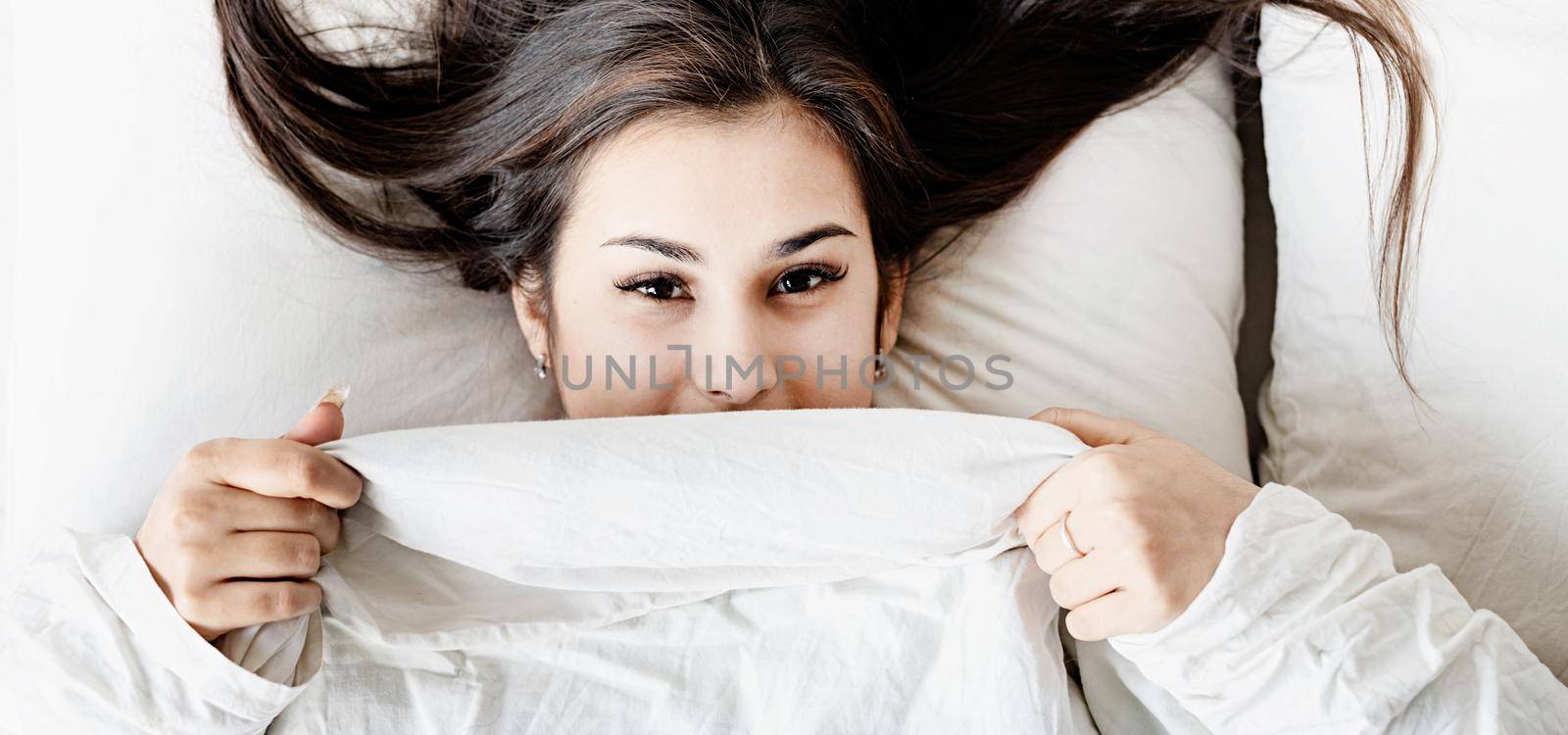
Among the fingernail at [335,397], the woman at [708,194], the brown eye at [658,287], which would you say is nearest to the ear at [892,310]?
the woman at [708,194]

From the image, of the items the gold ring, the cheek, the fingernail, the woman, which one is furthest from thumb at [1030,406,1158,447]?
the fingernail

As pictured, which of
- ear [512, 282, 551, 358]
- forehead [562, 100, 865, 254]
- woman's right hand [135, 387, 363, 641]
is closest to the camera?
woman's right hand [135, 387, 363, 641]

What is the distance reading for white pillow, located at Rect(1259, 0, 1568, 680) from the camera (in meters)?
0.94

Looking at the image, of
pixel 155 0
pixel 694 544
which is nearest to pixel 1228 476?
pixel 694 544

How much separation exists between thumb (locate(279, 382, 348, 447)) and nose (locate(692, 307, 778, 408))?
301mm

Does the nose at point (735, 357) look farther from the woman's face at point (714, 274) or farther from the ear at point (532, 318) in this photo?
the ear at point (532, 318)

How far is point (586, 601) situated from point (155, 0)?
70 centimetres

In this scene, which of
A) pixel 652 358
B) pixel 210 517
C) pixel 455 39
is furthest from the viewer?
pixel 455 39

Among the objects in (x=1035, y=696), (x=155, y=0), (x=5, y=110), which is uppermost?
(x=155, y=0)

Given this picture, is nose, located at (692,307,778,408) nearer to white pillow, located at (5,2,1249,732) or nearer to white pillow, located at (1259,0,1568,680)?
white pillow, located at (5,2,1249,732)

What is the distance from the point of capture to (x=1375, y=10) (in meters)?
1.03

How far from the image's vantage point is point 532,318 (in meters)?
1.09

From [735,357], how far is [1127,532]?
0.36 m

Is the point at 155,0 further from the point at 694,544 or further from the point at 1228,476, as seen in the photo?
the point at 1228,476
